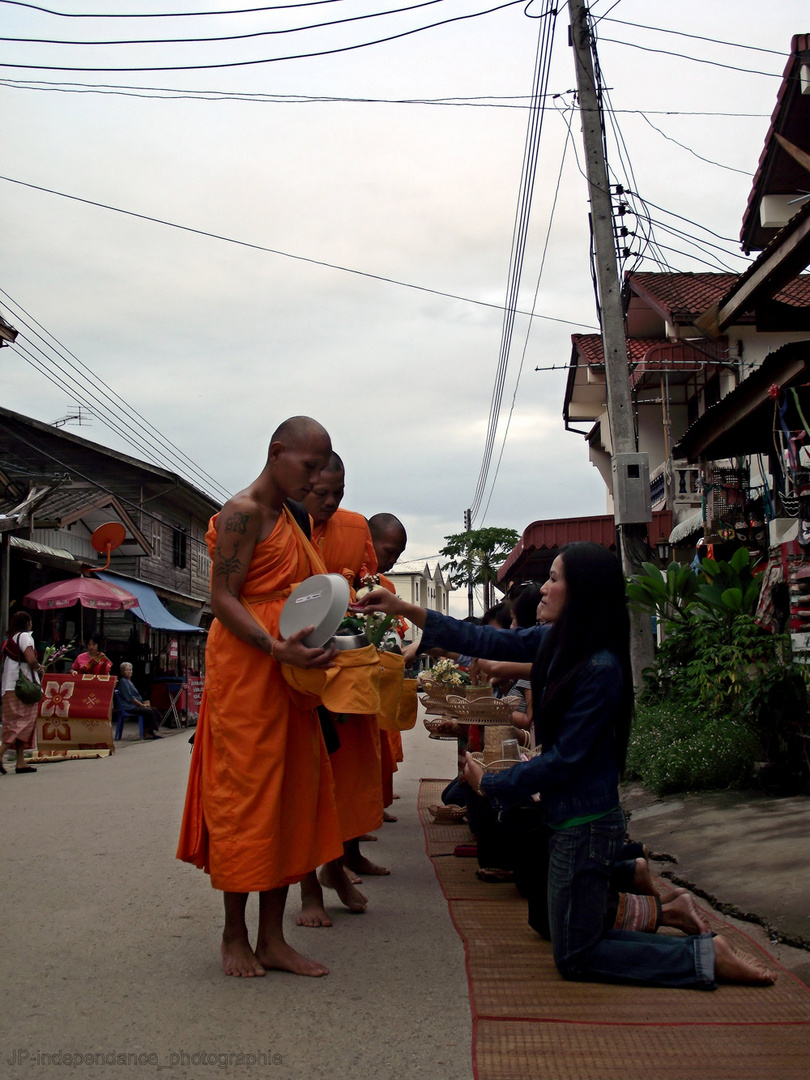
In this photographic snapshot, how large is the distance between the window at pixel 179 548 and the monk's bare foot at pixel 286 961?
26.4 meters

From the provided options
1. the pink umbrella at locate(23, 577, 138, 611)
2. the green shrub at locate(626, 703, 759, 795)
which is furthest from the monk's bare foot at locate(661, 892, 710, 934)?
the pink umbrella at locate(23, 577, 138, 611)

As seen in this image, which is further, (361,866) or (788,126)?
(788,126)

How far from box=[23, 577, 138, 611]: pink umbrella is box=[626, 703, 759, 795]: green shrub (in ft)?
33.8

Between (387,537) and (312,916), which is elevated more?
(387,537)

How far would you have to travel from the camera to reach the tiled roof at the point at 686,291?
687 inches

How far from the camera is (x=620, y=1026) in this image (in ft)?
9.53

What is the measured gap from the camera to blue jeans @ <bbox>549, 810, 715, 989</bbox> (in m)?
3.24

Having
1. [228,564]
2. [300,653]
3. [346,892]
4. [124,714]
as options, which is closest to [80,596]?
[124,714]

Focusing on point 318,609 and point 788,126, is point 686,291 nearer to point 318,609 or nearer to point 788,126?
point 788,126

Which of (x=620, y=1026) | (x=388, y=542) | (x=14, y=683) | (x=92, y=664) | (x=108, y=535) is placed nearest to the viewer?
(x=620, y=1026)

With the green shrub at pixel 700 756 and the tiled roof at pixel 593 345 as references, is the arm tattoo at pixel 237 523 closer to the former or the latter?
the green shrub at pixel 700 756

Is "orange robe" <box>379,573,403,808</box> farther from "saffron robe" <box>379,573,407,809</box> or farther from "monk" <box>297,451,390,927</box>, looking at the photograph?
"monk" <box>297,451,390,927</box>

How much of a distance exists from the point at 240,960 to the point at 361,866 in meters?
1.87

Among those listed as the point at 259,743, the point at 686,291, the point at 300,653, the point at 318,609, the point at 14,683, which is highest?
the point at 686,291
